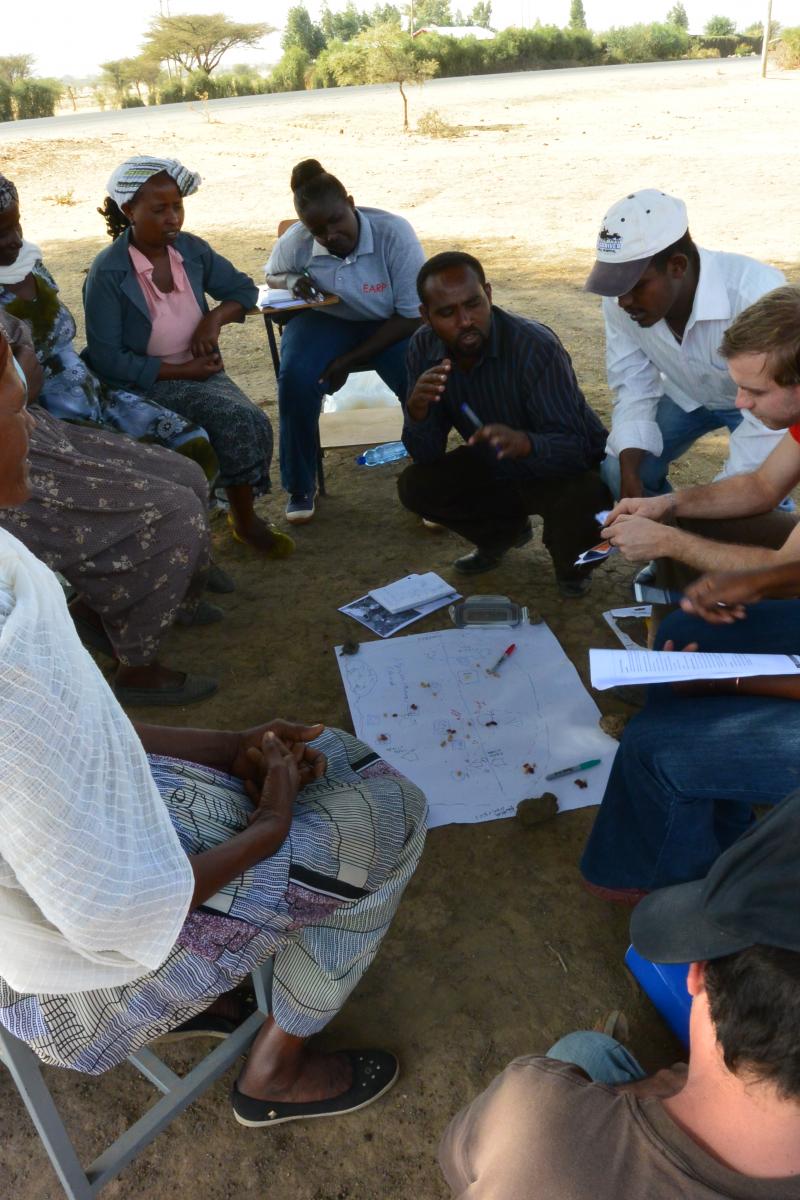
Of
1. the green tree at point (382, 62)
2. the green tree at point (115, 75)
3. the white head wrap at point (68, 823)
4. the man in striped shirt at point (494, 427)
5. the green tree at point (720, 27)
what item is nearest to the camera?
the white head wrap at point (68, 823)

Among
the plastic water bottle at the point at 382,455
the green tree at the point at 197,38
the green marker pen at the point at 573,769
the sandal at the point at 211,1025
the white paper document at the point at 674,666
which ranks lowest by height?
the sandal at the point at 211,1025

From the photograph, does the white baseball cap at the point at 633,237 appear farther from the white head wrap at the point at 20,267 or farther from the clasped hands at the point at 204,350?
the white head wrap at the point at 20,267

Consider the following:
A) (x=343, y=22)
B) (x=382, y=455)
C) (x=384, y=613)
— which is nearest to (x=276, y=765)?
(x=384, y=613)

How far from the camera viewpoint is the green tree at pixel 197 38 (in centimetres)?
3569

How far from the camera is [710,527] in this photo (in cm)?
278

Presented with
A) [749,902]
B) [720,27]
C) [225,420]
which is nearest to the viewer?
[749,902]

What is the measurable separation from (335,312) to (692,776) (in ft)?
9.81

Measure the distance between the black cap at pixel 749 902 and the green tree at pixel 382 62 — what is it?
25.1m

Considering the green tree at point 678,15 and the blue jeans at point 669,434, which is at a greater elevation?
the green tree at point 678,15

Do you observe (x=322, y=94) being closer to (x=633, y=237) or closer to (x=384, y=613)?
(x=633, y=237)

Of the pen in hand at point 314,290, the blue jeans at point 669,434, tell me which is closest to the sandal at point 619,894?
the blue jeans at point 669,434

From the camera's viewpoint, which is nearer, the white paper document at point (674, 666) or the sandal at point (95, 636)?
the white paper document at point (674, 666)

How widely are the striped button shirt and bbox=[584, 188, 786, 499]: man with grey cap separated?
0.15 metres

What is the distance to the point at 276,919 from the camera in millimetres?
1543
